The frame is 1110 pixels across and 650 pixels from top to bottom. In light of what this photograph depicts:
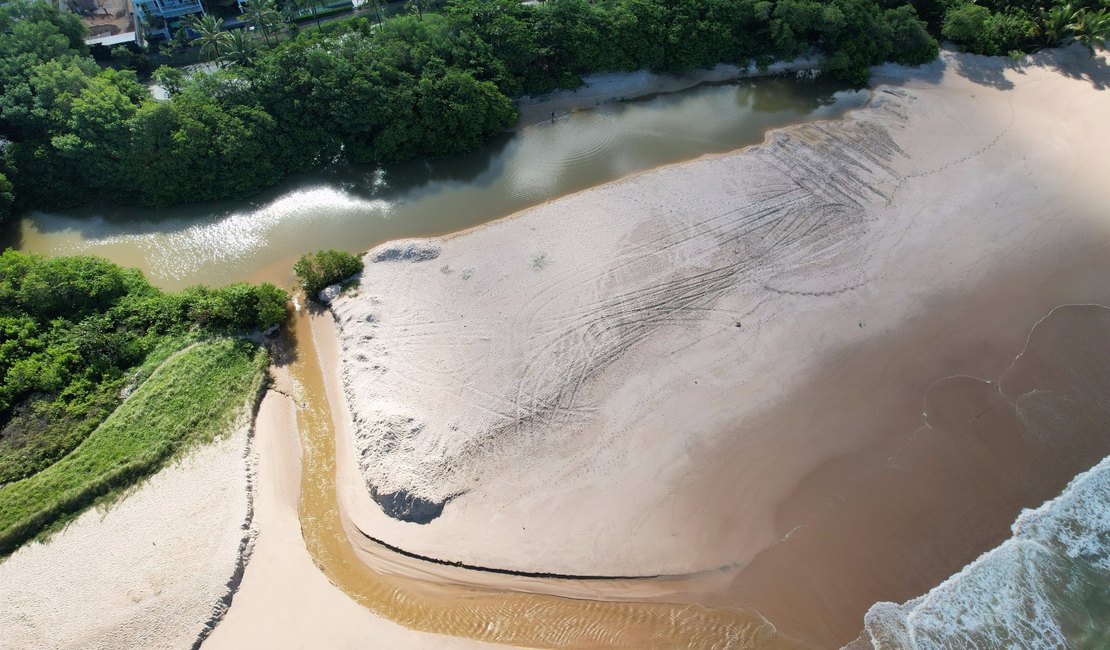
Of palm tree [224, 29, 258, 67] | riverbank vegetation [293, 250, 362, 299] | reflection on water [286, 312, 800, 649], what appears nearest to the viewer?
reflection on water [286, 312, 800, 649]

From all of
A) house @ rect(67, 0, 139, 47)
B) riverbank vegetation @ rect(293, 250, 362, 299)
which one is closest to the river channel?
riverbank vegetation @ rect(293, 250, 362, 299)

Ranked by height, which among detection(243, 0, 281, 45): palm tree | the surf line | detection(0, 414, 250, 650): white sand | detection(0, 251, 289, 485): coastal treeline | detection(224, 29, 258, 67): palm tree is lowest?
the surf line

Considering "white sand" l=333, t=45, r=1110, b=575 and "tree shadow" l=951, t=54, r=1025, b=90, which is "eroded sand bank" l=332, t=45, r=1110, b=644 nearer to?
"white sand" l=333, t=45, r=1110, b=575

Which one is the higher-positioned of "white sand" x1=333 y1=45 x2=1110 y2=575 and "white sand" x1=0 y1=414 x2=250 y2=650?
"white sand" x1=333 y1=45 x2=1110 y2=575

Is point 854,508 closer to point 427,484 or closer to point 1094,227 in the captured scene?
point 427,484

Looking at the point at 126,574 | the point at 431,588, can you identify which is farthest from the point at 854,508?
the point at 126,574

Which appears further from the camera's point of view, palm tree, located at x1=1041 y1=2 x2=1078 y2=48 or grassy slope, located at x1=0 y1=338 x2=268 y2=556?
palm tree, located at x1=1041 y1=2 x2=1078 y2=48

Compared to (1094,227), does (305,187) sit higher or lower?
higher

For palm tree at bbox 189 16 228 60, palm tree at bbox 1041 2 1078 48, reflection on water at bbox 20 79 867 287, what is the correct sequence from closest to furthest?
reflection on water at bbox 20 79 867 287, palm tree at bbox 189 16 228 60, palm tree at bbox 1041 2 1078 48
